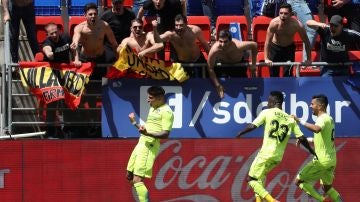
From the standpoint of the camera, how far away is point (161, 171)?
14945 mm

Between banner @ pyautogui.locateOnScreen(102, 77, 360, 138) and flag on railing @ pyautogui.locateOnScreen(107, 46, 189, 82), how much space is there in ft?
0.50

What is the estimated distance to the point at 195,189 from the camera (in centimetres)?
1493

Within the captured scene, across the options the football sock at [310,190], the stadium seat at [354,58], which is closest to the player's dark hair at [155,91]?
the football sock at [310,190]

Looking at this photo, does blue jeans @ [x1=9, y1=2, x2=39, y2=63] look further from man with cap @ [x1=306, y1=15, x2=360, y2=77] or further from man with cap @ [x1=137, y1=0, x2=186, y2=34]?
man with cap @ [x1=306, y1=15, x2=360, y2=77]

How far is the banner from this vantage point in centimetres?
1503

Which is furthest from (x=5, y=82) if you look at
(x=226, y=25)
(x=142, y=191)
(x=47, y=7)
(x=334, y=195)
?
(x=334, y=195)

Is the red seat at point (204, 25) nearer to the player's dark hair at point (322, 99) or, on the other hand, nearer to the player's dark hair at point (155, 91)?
the player's dark hair at point (155, 91)

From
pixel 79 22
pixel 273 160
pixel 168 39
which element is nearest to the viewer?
pixel 273 160

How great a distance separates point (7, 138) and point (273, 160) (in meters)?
4.03

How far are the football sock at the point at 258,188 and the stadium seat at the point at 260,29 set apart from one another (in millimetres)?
3274

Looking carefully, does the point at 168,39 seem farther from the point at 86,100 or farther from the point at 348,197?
the point at 348,197

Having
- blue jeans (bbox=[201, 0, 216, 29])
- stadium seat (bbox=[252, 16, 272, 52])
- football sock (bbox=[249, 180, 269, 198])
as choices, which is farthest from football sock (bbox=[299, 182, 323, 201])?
blue jeans (bbox=[201, 0, 216, 29])

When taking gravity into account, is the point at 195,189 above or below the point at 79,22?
below

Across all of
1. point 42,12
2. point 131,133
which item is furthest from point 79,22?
point 131,133
